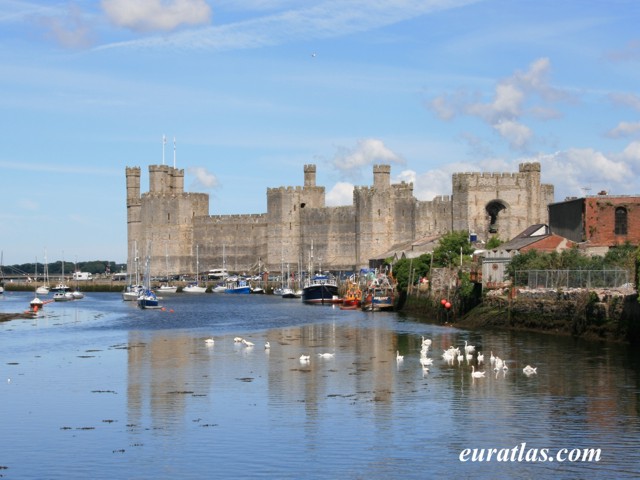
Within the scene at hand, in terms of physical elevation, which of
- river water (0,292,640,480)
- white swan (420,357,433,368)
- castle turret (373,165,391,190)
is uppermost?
castle turret (373,165,391,190)

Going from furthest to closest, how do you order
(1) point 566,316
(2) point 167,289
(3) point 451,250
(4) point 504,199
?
(2) point 167,289
(4) point 504,199
(3) point 451,250
(1) point 566,316

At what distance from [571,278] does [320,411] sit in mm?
18021

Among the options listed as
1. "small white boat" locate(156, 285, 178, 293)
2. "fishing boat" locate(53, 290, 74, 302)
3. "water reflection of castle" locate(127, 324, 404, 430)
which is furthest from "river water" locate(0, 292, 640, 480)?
"small white boat" locate(156, 285, 178, 293)

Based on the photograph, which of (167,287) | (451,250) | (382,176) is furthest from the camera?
(167,287)

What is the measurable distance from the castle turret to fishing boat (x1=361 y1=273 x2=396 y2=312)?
2228 centimetres

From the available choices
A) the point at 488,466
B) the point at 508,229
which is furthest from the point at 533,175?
the point at 488,466

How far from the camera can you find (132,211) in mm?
108688

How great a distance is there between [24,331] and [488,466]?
3411cm

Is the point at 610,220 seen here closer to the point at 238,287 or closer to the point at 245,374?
the point at 245,374

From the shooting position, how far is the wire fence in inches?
1409

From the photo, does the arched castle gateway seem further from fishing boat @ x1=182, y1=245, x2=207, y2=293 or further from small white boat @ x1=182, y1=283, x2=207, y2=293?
small white boat @ x1=182, y1=283, x2=207, y2=293

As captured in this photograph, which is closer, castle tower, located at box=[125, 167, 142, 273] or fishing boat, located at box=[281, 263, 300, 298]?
fishing boat, located at box=[281, 263, 300, 298]

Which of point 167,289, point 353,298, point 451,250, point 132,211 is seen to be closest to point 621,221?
point 451,250

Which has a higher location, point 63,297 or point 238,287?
point 238,287
